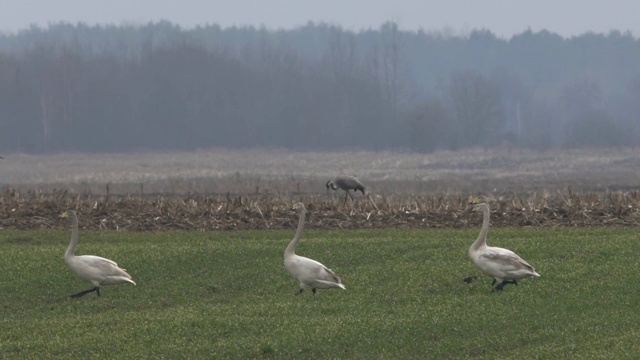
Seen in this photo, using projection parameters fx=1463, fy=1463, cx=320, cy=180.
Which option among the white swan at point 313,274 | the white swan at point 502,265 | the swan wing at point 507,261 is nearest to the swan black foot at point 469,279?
the white swan at point 502,265

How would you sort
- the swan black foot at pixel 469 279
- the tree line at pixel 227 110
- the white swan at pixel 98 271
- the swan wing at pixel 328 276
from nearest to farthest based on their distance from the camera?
the swan wing at pixel 328 276, the white swan at pixel 98 271, the swan black foot at pixel 469 279, the tree line at pixel 227 110

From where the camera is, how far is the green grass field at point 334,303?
17.6 metres

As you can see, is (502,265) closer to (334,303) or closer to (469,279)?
(469,279)

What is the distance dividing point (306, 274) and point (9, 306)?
15.4 feet

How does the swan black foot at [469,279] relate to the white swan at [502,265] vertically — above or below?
below

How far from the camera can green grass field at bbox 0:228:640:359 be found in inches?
695

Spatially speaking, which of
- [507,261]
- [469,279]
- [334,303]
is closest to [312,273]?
[334,303]

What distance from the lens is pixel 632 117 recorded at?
179500 millimetres

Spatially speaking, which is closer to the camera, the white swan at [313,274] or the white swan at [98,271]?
the white swan at [313,274]

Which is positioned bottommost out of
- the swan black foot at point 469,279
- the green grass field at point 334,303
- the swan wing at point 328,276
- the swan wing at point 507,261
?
the green grass field at point 334,303

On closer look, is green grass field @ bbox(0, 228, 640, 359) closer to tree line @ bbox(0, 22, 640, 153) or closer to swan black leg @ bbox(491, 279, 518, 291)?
swan black leg @ bbox(491, 279, 518, 291)

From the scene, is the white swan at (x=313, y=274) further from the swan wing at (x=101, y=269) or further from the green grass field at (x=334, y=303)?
the swan wing at (x=101, y=269)

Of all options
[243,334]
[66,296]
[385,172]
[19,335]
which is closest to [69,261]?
[66,296]

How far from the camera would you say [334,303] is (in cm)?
2058
